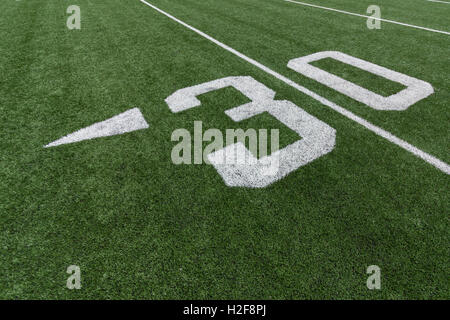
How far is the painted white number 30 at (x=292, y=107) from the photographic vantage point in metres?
2.86

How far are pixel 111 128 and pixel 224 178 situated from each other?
1675 millimetres

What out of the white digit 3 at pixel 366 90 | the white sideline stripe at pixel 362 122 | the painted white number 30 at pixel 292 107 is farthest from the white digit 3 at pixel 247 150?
the white digit 3 at pixel 366 90

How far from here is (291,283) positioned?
1956 millimetres

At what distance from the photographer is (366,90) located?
4.08 meters

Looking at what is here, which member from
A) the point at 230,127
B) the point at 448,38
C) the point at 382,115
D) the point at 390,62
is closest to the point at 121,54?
the point at 230,127

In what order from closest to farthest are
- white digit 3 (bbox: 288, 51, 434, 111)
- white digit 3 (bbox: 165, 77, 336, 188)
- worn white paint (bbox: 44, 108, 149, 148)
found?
1. white digit 3 (bbox: 165, 77, 336, 188)
2. worn white paint (bbox: 44, 108, 149, 148)
3. white digit 3 (bbox: 288, 51, 434, 111)

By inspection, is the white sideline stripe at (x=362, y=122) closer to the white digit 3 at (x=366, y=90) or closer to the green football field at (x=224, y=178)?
the green football field at (x=224, y=178)

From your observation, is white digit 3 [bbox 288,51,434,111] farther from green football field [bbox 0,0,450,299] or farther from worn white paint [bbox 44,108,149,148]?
worn white paint [bbox 44,108,149,148]

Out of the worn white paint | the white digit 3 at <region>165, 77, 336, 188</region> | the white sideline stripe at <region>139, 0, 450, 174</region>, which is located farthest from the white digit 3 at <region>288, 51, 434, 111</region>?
the worn white paint

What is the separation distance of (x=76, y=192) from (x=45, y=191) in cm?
31

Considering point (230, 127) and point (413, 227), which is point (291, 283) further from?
point (230, 127)

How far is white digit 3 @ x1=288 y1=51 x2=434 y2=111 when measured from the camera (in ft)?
12.5

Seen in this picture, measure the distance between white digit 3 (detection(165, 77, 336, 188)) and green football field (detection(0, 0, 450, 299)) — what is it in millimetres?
28

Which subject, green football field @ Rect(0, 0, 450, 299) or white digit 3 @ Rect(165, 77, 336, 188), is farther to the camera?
white digit 3 @ Rect(165, 77, 336, 188)
